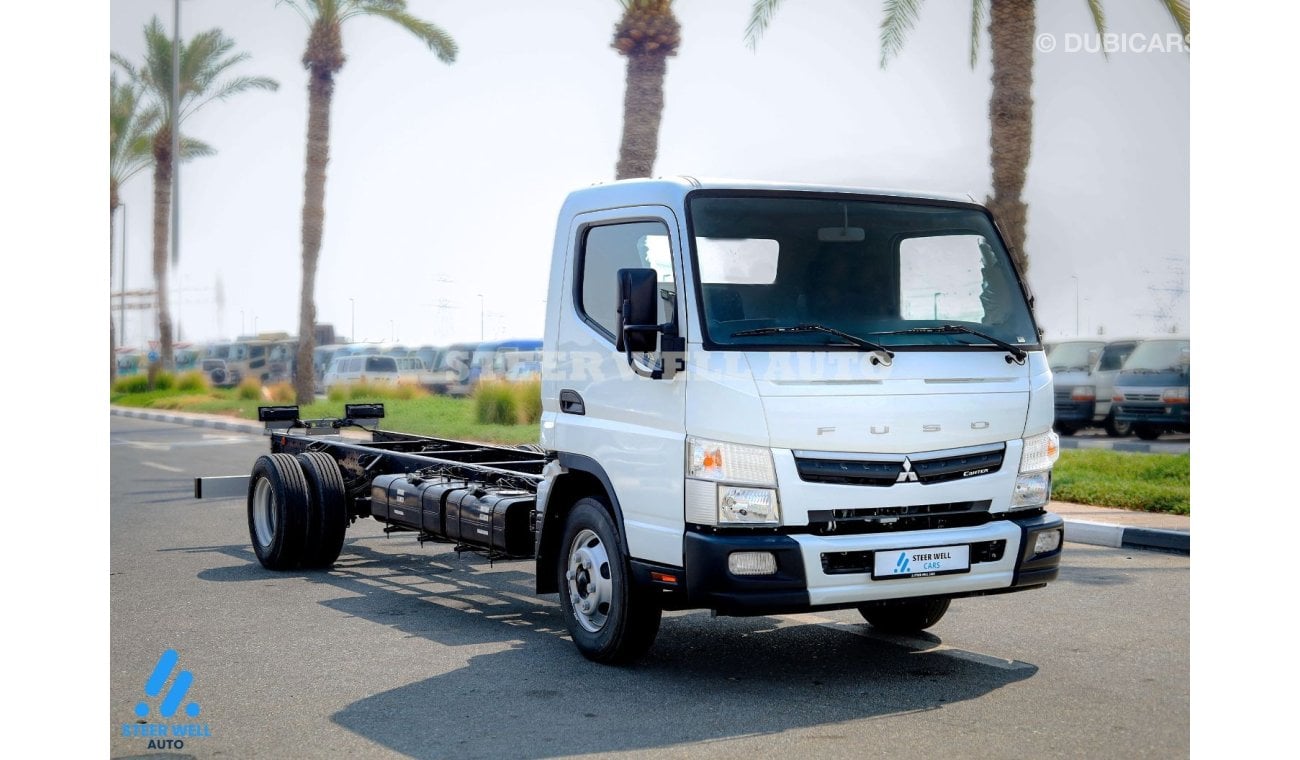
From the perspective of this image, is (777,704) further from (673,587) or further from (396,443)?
(396,443)

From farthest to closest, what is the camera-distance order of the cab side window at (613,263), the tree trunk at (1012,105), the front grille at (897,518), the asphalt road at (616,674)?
the tree trunk at (1012,105)
the cab side window at (613,263)
the front grille at (897,518)
the asphalt road at (616,674)

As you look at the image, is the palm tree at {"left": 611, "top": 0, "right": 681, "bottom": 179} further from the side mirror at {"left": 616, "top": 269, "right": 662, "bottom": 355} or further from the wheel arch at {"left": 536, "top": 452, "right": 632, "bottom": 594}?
the side mirror at {"left": 616, "top": 269, "right": 662, "bottom": 355}

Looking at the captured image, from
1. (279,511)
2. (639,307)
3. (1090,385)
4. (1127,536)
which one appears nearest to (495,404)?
(1090,385)

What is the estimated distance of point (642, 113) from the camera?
1994cm

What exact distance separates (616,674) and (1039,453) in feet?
7.59

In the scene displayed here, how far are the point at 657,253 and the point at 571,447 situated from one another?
1.13 meters

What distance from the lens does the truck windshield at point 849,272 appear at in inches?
250

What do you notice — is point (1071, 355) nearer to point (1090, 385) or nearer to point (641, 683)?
point (1090, 385)

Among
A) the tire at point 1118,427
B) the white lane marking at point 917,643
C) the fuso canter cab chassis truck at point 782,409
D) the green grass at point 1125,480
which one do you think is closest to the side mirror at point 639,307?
the fuso canter cab chassis truck at point 782,409

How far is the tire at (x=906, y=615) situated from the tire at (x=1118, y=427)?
15644 mm

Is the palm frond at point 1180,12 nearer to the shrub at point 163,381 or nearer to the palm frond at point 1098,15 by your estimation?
the palm frond at point 1098,15

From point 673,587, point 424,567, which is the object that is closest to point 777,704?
point 673,587

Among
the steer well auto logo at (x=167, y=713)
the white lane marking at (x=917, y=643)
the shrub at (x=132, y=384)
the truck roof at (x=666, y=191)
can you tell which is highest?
the truck roof at (x=666, y=191)

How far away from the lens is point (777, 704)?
6.09m
